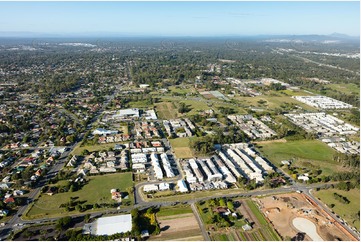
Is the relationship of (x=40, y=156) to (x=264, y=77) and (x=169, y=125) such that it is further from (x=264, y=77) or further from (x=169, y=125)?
(x=264, y=77)

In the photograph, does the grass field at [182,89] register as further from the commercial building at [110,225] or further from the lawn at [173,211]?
the commercial building at [110,225]

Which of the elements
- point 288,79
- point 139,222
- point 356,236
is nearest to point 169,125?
point 139,222

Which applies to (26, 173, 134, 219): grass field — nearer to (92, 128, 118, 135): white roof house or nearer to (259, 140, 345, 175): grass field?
(92, 128, 118, 135): white roof house

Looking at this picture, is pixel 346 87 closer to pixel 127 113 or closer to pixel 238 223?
pixel 127 113

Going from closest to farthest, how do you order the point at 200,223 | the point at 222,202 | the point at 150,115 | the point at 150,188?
1. the point at 200,223
2. the point at 222,202
3. the point at 150,188
4. the point at 150,115

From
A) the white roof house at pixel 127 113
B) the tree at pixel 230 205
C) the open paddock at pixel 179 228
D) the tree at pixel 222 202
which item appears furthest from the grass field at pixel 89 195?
the white roof house at pixel 127 113

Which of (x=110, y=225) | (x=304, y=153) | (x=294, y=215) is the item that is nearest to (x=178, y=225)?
(x=110, y=225)
